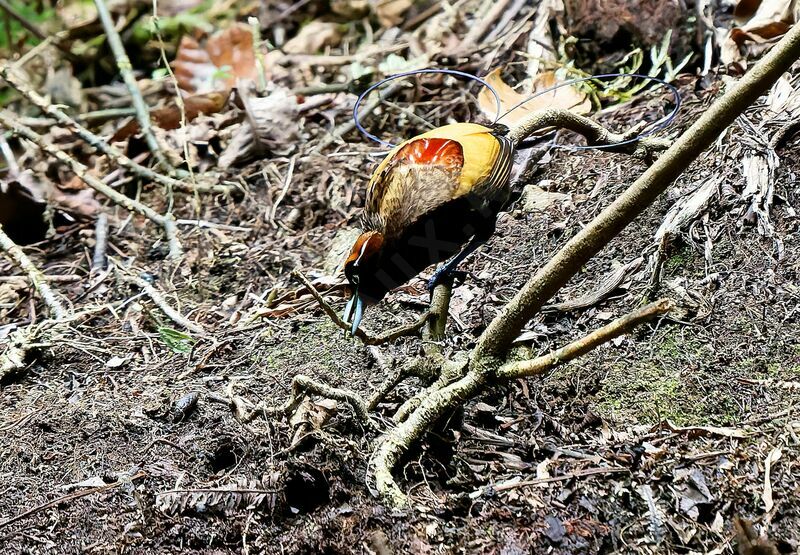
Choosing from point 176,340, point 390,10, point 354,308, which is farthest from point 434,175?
point 390,10

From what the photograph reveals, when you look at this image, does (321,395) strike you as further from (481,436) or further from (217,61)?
(217,61)

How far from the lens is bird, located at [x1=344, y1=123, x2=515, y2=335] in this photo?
9.04 feet

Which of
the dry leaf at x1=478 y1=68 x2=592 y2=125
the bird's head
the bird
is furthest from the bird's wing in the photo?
the dry leaf at x1=478 y1=68 x2=592 y2=125

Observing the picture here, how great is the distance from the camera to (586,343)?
2.04 metres

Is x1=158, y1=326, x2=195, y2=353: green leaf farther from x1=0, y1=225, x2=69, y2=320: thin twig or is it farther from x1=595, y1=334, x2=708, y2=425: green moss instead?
x1=595, y1=334, x2=708, y2=425: green moss

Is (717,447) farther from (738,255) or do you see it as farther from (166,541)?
(166,541)

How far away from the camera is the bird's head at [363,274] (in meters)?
2.68

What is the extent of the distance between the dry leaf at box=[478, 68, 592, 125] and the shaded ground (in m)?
0.98

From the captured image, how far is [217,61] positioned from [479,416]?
419 centimetres

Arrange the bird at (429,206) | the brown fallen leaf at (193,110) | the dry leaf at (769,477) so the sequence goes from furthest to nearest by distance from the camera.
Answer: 1. the brown fallen leaf at (193,110)
2. the bird at (429,206)
3. the dry leaf at (769,477)

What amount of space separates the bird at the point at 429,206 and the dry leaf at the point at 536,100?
1064 mm

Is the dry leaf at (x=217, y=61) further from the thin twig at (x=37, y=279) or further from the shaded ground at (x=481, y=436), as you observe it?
the shaded ground at (x=481, y=436)

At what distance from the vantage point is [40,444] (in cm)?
261

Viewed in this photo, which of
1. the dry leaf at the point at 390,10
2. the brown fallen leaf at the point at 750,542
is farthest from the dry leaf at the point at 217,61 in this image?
the brown fallen leaf at the point at 750,542
